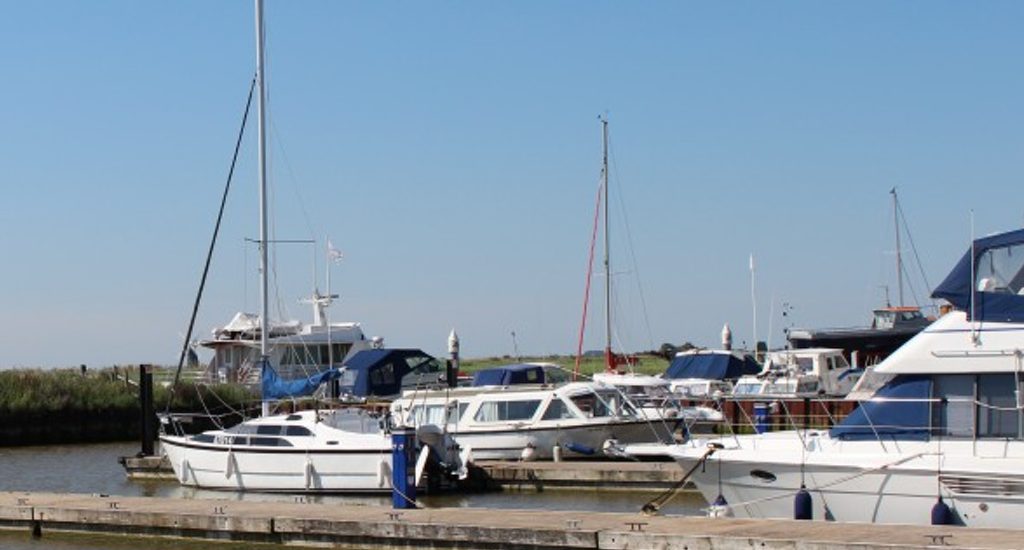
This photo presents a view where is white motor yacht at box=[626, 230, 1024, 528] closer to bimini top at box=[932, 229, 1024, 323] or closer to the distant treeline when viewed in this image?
bimini top at box=[932, 229, 1024, 323]

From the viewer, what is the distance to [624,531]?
18.6 m

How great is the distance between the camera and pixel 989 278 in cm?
2030

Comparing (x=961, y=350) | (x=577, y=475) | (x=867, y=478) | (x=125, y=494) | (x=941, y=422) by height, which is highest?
(x=961, y=350)

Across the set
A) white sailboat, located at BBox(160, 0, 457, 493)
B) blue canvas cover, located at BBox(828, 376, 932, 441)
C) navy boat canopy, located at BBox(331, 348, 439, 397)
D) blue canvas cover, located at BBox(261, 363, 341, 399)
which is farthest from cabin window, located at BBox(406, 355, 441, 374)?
blue canvas cover, located at BBox(828, 376, 932, 441)

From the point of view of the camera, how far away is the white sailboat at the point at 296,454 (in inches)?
1142

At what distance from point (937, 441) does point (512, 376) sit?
66.2ft

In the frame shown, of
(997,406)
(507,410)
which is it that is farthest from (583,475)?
(997,406)

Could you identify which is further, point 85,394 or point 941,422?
point 85,394

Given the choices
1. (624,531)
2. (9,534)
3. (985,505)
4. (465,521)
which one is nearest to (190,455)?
(9,534)

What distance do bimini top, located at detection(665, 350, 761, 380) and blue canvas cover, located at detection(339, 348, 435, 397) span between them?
8134 mm

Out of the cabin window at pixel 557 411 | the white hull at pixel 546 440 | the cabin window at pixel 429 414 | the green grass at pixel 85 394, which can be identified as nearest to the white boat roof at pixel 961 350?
the white hull at pixel 546 440

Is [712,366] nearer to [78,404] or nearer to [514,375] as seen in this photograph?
[514,375]

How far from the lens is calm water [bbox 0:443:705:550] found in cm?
2334

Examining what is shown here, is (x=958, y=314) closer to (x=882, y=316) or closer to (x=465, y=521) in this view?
(x=465, y=521)
